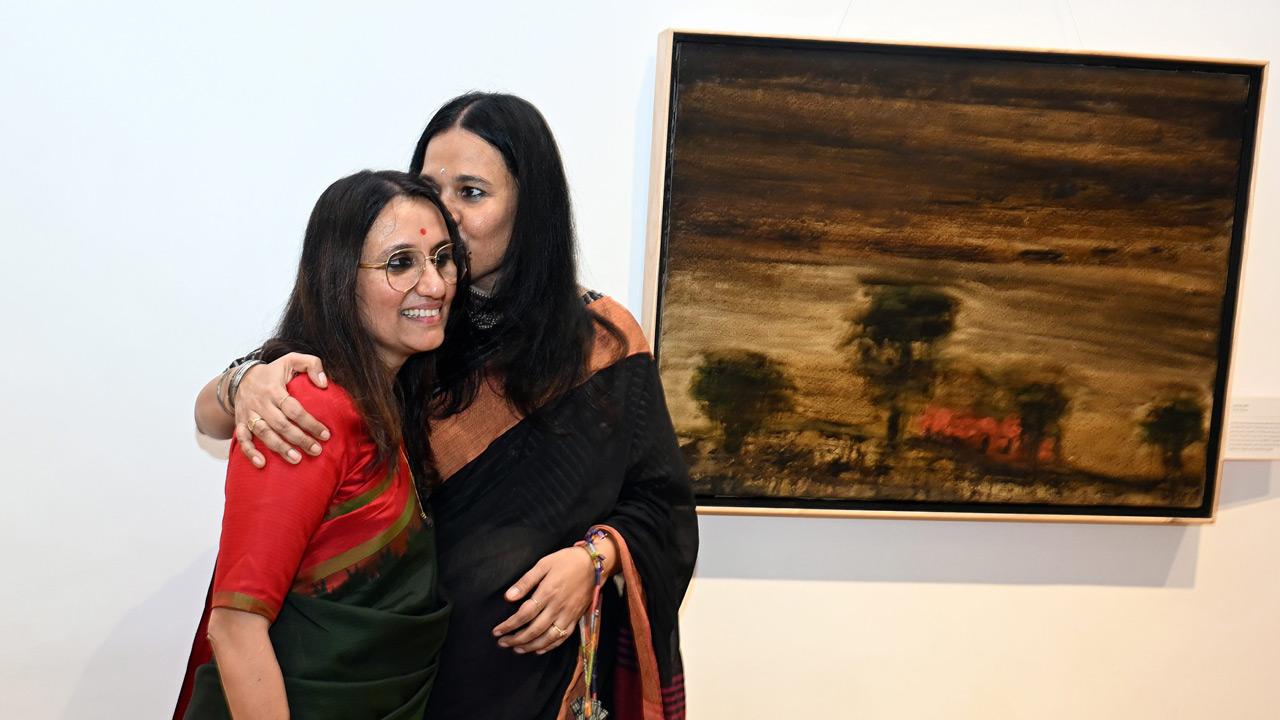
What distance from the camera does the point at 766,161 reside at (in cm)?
181

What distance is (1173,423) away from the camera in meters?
1.94

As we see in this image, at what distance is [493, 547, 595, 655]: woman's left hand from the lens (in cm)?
130

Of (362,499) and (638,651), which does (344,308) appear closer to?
(362,499)

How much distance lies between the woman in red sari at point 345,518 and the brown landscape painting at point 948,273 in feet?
2.42

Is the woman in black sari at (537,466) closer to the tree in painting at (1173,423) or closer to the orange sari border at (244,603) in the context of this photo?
the orange sari border at (244,603)

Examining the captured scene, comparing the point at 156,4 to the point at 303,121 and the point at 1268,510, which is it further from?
the point at 1268,510

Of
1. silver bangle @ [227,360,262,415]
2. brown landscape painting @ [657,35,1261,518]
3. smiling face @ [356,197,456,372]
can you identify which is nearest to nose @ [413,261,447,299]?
smiling face @ [356,197,456,372]

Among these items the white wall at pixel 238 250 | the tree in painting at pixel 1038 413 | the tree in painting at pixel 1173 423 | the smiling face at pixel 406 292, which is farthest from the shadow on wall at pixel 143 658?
the tree in painting at pixel 1173 423

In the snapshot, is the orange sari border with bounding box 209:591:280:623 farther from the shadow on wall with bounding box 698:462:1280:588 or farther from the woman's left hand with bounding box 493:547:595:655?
the shadow on wall with bounding box 698:462:1280:588

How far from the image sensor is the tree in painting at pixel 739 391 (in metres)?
1.85

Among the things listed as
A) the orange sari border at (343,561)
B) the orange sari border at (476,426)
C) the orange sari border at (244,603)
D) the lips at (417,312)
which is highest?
the lips at (417,312)

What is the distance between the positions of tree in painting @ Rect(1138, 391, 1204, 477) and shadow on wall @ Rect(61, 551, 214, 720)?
191cm

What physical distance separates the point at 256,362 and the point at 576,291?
49cm

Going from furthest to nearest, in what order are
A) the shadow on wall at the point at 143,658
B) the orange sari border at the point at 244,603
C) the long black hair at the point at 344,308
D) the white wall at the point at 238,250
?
1. the shadow on wall at the point at 143,658
2. the white wall at the point at 238,250
3. the long black hair at the point at 344,308
4. the orange sari border at the point at 244,603
